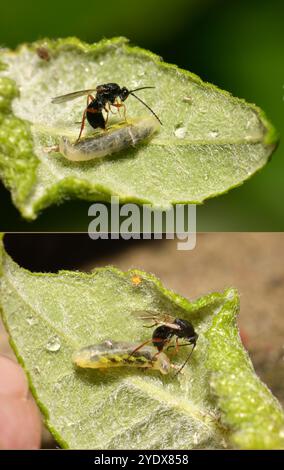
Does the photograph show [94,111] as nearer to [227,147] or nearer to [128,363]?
[227,147]

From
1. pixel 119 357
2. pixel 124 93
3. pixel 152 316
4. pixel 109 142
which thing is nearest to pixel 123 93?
pixel 124 93

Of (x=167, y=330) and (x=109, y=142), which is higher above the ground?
(x=109, y=142)

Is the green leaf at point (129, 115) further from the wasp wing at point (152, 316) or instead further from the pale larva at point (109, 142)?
the wasp wing at point (152, 316)

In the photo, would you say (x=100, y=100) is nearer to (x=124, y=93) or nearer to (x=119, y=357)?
(x=124, y=93)

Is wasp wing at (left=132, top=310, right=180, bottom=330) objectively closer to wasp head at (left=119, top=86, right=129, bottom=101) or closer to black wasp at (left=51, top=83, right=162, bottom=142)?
black wasp at (left=51, top=83, right=162, bottom=142)

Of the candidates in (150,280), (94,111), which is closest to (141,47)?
(94,111)

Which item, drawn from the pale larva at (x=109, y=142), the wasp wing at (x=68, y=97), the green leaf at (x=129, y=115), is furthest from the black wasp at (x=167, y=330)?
the wasp wing at (x=68, y=97)

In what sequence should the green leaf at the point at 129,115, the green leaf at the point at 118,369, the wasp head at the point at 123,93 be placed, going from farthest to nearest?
the wasp head at the point at 123,93 → the green leaf at the point at 118,369 → the green leaf at the point at 129,115
